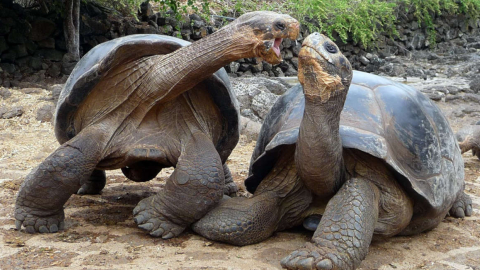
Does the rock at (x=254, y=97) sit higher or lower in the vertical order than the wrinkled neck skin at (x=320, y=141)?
lower

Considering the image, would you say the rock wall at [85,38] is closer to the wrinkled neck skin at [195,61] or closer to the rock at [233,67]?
the rock at [233,67]

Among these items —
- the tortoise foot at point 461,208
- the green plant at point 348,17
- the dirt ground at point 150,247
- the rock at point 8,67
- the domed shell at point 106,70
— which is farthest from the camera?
the green plant at point 348,17

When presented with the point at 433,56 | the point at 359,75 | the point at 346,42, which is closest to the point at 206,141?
the point at 359,75

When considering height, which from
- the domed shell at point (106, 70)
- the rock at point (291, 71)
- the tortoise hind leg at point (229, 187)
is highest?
the domed shell at point (106, 70)

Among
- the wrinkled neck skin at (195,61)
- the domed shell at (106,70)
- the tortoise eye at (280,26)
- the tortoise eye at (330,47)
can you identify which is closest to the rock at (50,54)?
the domed shell at (106,70)

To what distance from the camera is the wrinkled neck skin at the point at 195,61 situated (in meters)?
2.76

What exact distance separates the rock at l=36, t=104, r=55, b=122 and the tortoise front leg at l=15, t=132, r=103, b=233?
3839mm

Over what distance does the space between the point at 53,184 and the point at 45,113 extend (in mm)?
4022

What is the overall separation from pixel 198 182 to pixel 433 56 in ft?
43.9

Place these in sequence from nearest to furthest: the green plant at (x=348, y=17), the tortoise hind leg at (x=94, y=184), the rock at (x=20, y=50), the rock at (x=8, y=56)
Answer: the tortoise hind leg at (x=94, y=184)
the rock at (x=8, y=56)
the rock at (x=20, y=50)
the green plant at (x=348, y=17)

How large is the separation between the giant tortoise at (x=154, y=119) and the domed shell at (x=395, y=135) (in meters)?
0.34

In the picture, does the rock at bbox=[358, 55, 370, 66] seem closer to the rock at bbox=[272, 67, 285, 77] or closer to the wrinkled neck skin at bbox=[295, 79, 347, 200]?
the rock at bbox=[272, 67, 285, 77]

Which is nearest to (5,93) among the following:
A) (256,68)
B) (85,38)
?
(85,38)

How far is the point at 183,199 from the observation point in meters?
2.87
